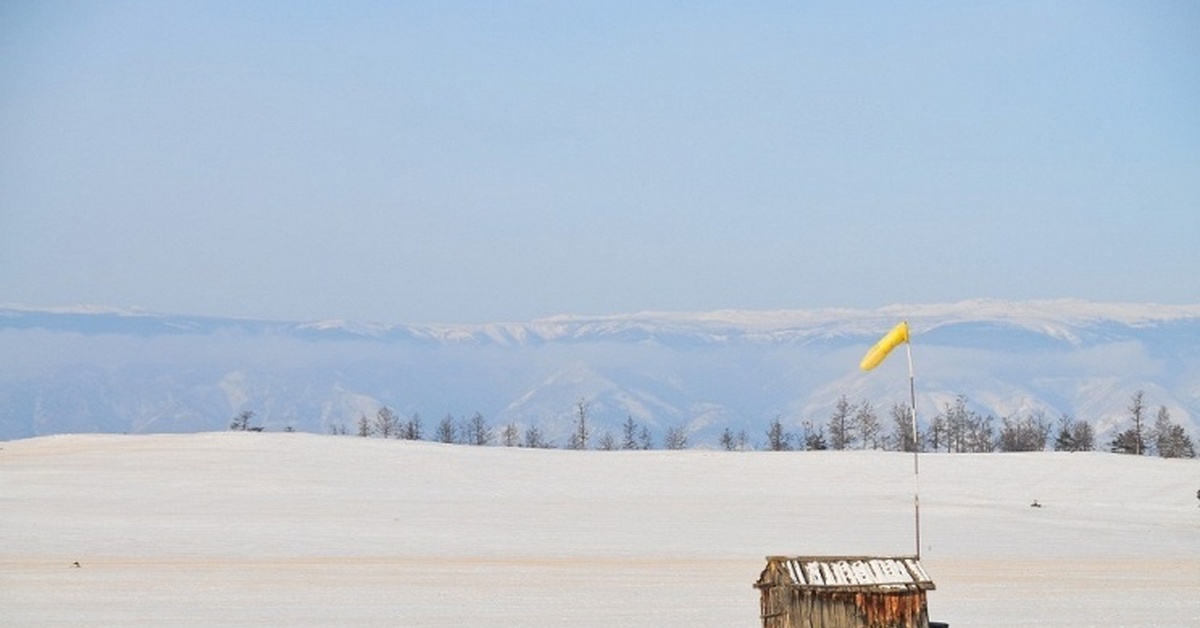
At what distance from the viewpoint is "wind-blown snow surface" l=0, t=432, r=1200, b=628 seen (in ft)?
90.1

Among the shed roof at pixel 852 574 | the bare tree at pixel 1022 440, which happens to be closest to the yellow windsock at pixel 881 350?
the shed roof at pixel 852 574

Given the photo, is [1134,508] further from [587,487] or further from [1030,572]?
[1030,572]

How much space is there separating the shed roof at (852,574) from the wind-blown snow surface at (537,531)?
29.7 feet

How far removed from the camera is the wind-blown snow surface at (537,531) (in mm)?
27453

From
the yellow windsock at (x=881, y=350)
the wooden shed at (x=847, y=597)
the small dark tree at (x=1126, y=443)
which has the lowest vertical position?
the wooden shed at (x=847, y=597)

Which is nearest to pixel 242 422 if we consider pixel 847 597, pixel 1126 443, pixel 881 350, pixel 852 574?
pixel 1126 443

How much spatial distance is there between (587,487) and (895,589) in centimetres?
4339

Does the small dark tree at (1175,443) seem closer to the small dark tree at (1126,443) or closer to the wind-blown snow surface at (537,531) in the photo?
the small dark tree at (1126,443)

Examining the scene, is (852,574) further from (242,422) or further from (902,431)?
(902,431)

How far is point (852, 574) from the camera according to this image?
1641 cm

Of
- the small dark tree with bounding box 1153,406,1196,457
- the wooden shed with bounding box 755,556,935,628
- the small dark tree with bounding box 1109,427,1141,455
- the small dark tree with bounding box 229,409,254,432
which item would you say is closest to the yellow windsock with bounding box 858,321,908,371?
the wooden shed with bounding box 755,556,935,628

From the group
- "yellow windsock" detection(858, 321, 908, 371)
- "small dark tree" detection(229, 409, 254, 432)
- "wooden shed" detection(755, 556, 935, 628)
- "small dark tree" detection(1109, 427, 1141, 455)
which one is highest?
"small dark tree" detection(229, 409, 254, 432)

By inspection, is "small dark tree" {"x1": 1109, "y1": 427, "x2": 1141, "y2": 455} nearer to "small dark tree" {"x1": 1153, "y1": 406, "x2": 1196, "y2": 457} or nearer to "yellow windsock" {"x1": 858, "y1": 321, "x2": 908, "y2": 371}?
"small dark tree" {"x1": 1153, "y1": 406, "x2": 1196, "y2": 457}

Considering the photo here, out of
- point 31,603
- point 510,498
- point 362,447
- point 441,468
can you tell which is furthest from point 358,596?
point 362,447
